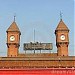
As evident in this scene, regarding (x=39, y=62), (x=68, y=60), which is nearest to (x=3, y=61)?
(x=39, y=62)

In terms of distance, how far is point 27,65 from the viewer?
152ft

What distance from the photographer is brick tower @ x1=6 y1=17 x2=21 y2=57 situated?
200ft

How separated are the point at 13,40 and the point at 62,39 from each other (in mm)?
9582

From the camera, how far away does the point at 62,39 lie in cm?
6106

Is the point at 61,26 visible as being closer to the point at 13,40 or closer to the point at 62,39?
the point at 62,39

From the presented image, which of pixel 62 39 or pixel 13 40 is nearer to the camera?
pixel 62 39

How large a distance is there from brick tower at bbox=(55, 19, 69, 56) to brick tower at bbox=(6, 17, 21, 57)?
7.80 m

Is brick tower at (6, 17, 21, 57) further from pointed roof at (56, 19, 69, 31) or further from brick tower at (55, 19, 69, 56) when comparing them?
pointed roof at (56, 19, 69, 31)

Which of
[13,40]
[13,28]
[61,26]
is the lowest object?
[13,40]

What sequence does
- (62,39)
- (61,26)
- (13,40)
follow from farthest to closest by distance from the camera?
(61,26), (13,40), (62,39)

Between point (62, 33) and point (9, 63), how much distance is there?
1787cm

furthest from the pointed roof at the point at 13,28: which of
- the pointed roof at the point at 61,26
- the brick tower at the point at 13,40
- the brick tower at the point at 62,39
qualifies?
the pointed roof at the point at 61,26

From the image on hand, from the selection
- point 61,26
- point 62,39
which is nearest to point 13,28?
point 61,26

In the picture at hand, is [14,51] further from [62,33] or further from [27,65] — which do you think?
[27,65]
